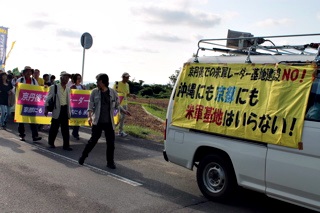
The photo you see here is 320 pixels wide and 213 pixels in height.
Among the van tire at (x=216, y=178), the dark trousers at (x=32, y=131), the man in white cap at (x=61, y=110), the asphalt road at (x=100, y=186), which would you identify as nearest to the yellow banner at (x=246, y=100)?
the van tire at (x=216, y=178)

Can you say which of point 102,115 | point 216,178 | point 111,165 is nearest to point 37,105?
point 102,115

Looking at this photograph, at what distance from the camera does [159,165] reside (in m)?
8.12

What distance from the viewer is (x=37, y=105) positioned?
1069 centimetres

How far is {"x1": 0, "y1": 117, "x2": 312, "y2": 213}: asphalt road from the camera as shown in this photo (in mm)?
5375

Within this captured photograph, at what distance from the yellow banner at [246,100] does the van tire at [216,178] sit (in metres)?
0.49

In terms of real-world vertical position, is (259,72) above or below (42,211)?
above

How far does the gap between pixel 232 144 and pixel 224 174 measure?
54cm

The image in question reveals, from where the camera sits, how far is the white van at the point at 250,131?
4.53 metres

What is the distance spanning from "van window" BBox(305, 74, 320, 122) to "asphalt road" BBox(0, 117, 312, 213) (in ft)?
5.80

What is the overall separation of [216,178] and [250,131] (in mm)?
1129

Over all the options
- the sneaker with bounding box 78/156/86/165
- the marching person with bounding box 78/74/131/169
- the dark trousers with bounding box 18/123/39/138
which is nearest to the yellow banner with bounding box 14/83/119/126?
the dark trousers with bounding box 18/123/39/138

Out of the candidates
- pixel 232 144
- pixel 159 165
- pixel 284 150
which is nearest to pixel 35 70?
pixel 159 165

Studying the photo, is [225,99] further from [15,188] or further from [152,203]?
[15,188]

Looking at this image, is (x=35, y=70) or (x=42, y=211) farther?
(x=35, y=70)
